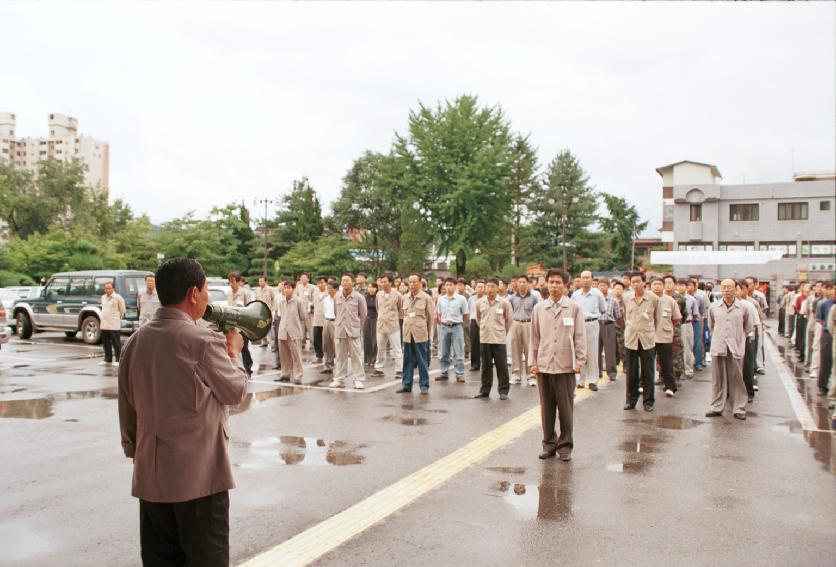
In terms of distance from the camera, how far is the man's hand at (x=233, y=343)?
3395 millimetres

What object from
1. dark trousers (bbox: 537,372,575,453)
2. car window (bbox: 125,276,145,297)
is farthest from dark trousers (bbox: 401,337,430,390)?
car window (bbox: 125,276,145,297)

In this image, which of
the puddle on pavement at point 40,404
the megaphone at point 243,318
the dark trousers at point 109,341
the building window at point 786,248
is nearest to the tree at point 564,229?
the building window at point 786,248

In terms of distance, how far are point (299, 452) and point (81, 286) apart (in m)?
14.5

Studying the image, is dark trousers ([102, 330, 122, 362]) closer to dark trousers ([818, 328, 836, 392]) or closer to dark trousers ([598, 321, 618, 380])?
dark trousers ([598, 321, 618, 380])

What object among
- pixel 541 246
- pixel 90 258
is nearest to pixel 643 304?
pixel 90 258

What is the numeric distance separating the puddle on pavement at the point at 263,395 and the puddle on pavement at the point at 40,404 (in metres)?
2.13

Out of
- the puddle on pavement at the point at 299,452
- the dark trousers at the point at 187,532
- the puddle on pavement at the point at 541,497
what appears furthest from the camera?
the puddle on pavement at the point at 299,452

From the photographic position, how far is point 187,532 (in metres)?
3.16

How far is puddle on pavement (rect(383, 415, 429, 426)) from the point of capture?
9039mm

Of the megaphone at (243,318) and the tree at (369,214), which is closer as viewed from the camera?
the megaphone at (243,318)

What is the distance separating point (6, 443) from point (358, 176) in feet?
172

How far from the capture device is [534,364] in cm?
755

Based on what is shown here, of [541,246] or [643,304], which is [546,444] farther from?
[541,246]

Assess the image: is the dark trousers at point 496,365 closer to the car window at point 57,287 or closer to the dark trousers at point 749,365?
the dark trousers at point 749,365
